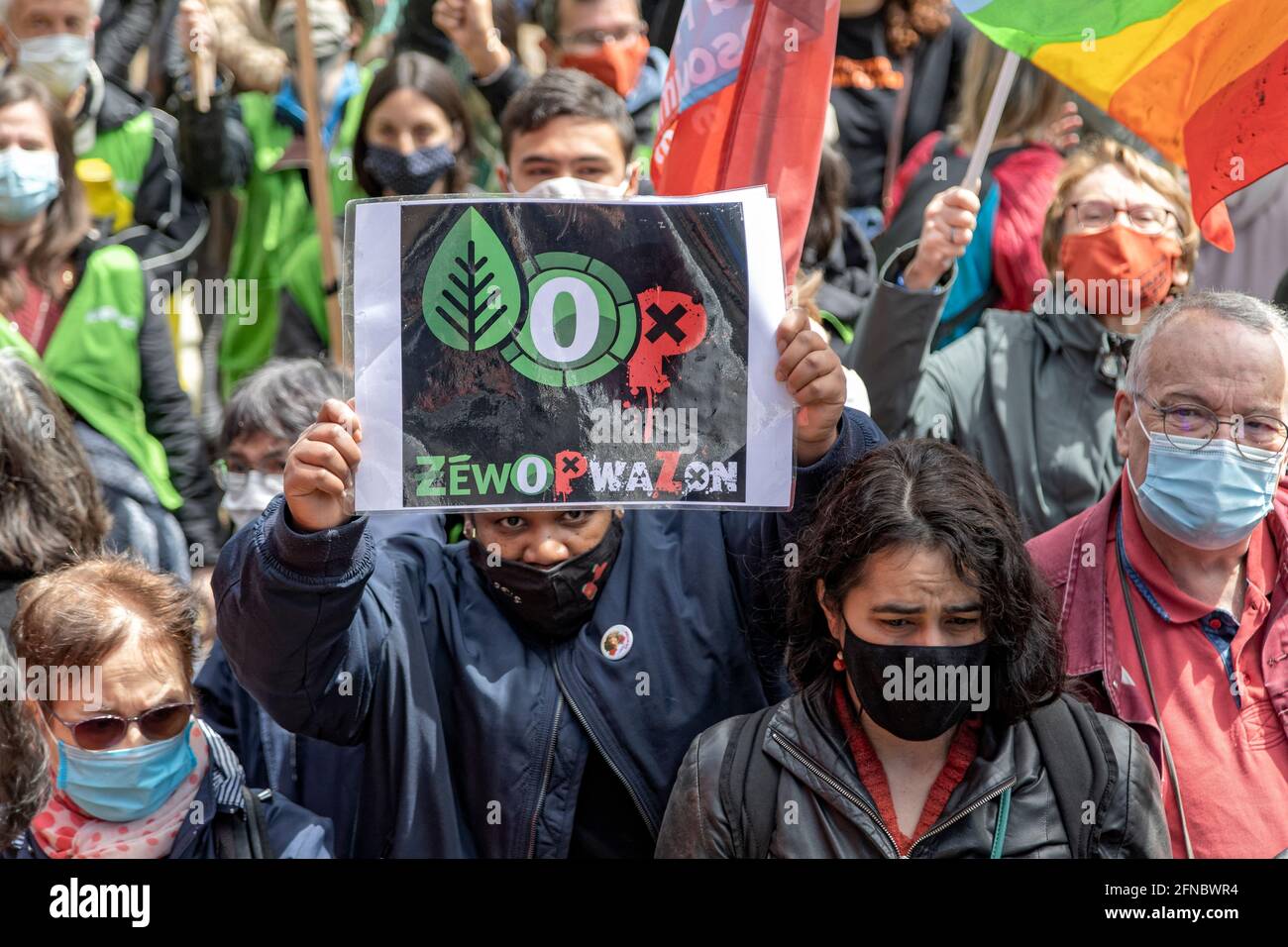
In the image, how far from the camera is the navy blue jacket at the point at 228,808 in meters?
3.35

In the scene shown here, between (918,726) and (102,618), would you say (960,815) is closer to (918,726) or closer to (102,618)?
(918,726)

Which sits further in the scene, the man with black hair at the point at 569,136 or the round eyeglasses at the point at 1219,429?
A: the man with black hair at the point at 569,136

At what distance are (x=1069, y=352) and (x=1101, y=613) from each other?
123 centimetres

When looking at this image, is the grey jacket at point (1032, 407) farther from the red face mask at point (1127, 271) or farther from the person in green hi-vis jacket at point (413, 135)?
the person in green hi-vis jacket at point (413, 135)

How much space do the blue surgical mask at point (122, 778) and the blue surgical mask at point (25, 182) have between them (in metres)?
2.31

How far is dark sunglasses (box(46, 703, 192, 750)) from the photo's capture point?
10.9 feet

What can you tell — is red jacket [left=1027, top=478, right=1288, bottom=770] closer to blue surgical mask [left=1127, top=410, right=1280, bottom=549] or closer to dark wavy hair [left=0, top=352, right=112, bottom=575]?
blue surgical mask [left=1127, top=410, right=1280, bottom=549]

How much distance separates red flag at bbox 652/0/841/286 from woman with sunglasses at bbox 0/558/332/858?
1644mm

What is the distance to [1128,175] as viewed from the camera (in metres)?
4.61

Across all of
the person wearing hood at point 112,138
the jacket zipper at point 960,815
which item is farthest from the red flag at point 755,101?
the person wearing hood at point 112,138

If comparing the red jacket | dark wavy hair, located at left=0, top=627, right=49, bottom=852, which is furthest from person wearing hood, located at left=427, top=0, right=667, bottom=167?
dark wavy hair, located at left=0, top=627, right=49, bottom=852

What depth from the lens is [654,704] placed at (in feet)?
10.9

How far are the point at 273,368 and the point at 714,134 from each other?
144cm
